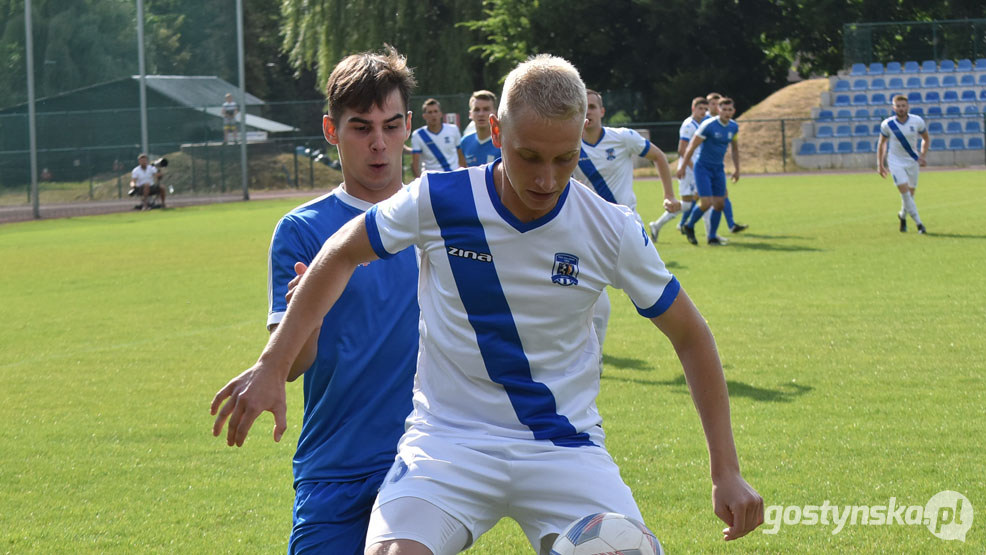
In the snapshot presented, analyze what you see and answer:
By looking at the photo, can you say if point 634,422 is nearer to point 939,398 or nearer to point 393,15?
point 939,398

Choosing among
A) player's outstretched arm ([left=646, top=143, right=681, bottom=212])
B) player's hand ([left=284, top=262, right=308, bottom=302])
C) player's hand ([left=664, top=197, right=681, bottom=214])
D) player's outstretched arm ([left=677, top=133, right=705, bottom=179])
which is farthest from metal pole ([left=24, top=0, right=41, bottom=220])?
player's hand ([left=284, top=262, right=308, bottom=302])

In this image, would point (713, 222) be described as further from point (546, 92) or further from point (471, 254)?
point (546, 92)

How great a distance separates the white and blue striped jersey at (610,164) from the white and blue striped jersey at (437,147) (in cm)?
580

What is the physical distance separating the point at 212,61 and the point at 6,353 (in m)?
26.4

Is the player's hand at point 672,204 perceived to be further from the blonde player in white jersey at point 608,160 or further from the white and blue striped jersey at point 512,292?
the white and blue striped jersey at point 512,292

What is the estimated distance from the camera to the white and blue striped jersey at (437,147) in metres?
16.0

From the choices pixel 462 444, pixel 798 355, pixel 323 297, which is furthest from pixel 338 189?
pixel 798 355

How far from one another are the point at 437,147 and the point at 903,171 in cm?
757

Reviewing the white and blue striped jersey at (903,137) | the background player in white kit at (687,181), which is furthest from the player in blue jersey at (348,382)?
the white and blue striped jersey at (903,137)

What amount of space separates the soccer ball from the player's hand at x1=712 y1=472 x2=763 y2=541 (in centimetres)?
23

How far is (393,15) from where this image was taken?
44250 mm

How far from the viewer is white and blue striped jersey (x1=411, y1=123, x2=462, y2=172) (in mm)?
15969

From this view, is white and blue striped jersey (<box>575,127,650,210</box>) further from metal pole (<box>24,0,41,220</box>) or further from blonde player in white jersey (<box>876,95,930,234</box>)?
metal pole (<box>24,0,41,220</box>)

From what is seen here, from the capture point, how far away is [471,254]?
2896 mm
